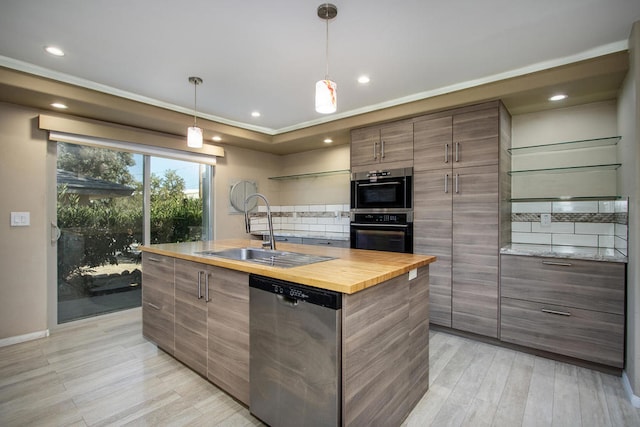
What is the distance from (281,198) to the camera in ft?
17.6

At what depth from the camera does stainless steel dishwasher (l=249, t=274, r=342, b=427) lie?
1312mm

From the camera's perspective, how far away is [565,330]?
238cm

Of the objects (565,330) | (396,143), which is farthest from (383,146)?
(565,330)

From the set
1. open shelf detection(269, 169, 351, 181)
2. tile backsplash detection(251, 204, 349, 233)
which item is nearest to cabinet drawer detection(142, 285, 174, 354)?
tile backsplash detection(251, 204, 349, 233)

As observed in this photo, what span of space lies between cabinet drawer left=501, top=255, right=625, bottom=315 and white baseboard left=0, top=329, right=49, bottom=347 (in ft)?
14.2

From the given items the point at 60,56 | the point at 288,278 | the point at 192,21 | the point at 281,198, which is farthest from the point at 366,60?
the point at 281,198

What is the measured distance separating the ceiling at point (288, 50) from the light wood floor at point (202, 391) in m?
2.22

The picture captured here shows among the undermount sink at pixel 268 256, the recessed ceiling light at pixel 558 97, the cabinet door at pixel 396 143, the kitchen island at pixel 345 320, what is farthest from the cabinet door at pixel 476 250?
the undermount sink at pixel 268 256

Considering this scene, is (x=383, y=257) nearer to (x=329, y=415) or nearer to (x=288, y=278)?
(x=288, y=278)

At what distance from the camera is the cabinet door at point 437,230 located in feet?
9.84

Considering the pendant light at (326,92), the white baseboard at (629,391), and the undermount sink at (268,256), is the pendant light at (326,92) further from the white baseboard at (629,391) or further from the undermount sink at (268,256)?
the white baseboard at (629,391)

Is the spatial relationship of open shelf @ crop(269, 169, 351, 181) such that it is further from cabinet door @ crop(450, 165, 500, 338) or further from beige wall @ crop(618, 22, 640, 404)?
beige wall @ crop(618, 22, 640, 404)

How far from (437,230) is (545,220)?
1.03m

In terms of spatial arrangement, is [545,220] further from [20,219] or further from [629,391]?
[20,219]
